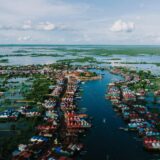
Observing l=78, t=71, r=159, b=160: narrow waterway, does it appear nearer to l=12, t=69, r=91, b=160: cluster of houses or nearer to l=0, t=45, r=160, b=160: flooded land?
l=0, t=45, r=160, b=160: flooded land

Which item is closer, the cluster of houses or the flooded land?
the cluster of houses

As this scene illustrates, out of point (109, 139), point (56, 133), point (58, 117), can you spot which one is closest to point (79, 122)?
point (56, 133)

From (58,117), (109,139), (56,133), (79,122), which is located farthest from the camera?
(58,117)

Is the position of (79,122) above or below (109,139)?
above

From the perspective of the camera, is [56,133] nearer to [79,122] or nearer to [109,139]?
[79,122]

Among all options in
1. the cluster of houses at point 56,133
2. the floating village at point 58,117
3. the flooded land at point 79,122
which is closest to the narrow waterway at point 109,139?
the flooded land at point 79,122

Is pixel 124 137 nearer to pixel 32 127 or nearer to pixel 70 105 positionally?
pixel 32 127

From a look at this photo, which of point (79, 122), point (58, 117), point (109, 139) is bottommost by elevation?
point (109, 139)

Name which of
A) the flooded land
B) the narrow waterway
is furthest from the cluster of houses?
the narrow waterway

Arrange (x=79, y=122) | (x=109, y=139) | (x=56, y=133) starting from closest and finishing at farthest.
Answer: (x=109, y=139), (x=56, y=133), (x=79, y=122)
